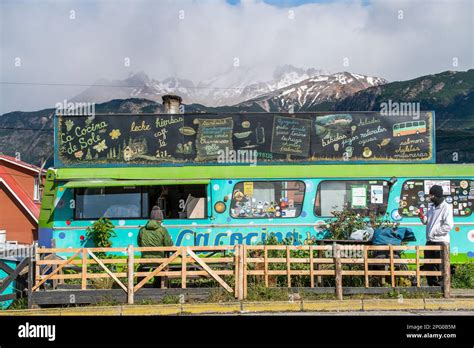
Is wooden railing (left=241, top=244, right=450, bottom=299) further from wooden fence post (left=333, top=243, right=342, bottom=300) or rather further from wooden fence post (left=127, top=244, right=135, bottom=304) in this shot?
wooden fence post (left=127, top=244, right=135, bottom=304)

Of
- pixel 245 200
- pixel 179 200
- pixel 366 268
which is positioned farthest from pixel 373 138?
pixel 179 200

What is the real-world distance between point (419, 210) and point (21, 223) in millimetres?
28883

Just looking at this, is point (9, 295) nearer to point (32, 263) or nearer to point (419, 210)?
point (32, 263)

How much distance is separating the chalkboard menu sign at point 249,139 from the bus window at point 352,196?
64 cm

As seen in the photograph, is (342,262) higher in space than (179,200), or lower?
lower

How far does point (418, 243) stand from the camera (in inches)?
533

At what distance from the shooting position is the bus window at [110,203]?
13.7m

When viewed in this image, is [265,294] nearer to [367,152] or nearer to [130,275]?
[130,275]

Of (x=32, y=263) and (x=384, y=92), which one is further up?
(x=384, y=92)

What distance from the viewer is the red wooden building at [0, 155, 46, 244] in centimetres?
3581

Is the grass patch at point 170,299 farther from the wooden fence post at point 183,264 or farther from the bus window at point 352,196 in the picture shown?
the bus window at point 352,196

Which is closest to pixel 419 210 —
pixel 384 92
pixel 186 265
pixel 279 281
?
pixel 279 281

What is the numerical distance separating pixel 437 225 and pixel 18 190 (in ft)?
102

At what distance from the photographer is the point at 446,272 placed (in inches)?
432
